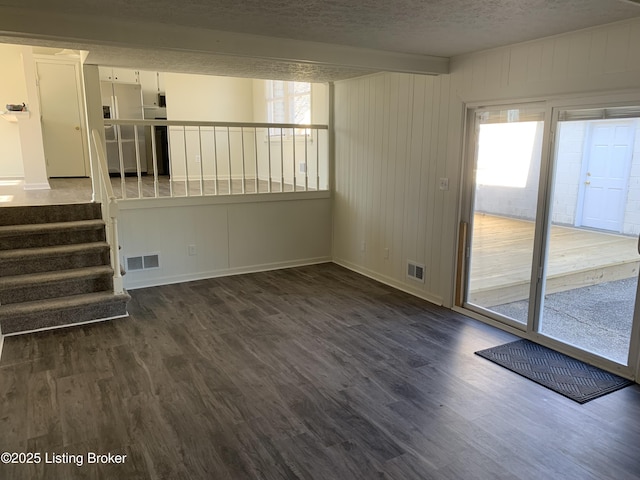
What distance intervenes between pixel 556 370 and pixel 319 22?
2.97m

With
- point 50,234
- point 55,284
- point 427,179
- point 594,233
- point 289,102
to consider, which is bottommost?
point 55,284

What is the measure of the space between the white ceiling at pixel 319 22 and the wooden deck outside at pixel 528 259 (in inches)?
59.0

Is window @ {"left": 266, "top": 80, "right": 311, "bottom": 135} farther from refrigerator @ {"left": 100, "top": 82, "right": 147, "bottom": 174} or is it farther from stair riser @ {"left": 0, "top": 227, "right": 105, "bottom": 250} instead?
stair riser @ {"left": 0, "top": 227, "right": 105, "bottom": 250}

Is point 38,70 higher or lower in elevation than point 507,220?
higher

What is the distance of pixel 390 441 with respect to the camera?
245cm

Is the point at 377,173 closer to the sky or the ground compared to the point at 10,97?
closer to the ground

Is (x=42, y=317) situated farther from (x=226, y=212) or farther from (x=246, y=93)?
(x=246, y=93)

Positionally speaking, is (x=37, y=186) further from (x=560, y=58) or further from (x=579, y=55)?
(x=579, y=55)

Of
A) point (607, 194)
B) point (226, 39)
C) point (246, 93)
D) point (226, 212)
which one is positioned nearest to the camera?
point (607, 194)

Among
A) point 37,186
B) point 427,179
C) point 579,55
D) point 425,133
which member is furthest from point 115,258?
point 579,55

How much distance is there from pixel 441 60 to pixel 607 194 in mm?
1937

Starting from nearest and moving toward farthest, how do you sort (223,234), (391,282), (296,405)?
(296,405) → (391,282) → (223,234)

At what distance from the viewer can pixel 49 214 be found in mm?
4520

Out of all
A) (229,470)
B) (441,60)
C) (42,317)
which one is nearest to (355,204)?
(441,60)
